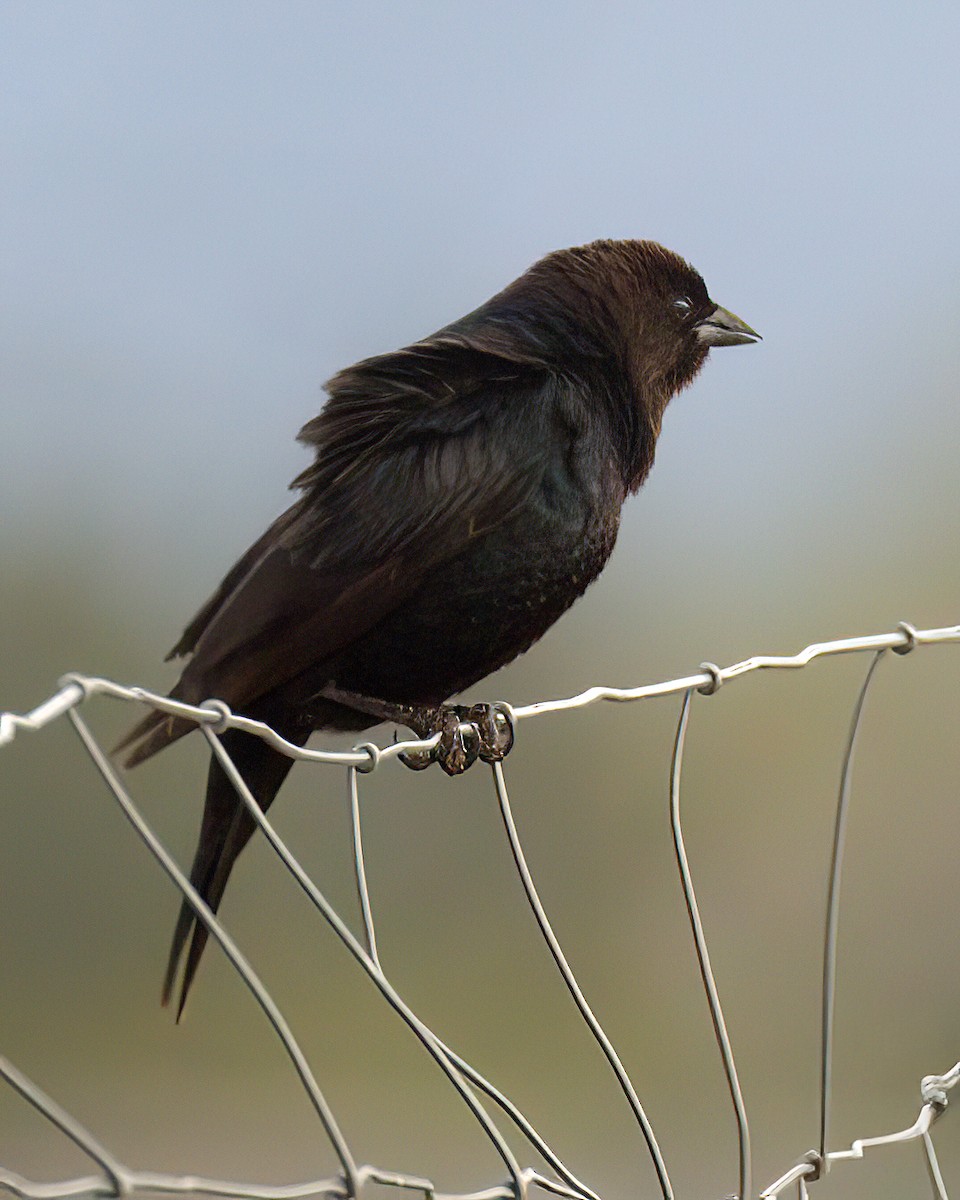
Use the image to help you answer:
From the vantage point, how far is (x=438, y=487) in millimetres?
876

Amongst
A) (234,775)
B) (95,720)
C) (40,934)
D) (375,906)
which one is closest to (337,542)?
(234,775)

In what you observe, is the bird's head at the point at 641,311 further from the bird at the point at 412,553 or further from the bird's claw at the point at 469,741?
the bird's claw at the point at 469,741

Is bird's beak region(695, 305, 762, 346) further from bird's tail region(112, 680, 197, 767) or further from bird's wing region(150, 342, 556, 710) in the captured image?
bird's tail region(112, 680, 197, 767)

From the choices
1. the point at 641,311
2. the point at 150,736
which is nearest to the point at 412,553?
the point at 150,736

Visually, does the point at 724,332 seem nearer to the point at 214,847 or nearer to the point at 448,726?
the point at 448,726

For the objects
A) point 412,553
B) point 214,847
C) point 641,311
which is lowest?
point 214,847

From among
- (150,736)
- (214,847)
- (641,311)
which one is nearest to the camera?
(150,736)

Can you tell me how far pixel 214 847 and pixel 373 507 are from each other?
0.26 meters

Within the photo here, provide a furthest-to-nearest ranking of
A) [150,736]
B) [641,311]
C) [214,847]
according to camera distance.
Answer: [641,311] → [214,847] → [150,736]

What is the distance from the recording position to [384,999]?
60 centimetres

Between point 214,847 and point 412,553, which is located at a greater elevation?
point 412,553

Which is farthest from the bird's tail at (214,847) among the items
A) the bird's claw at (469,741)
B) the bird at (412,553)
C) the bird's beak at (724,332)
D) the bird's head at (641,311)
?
the bird's beak at (724,332)

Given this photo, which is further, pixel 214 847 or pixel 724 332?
pixel 724 332

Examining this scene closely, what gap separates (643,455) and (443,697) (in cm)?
→ 25
